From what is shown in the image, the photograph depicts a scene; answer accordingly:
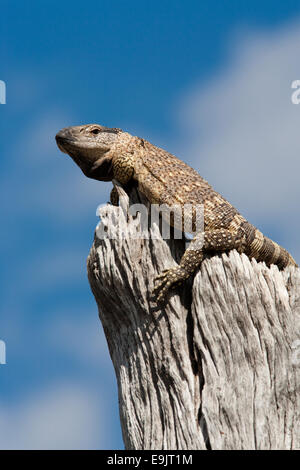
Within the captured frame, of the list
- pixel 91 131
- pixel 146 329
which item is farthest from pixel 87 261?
pixel 91 131

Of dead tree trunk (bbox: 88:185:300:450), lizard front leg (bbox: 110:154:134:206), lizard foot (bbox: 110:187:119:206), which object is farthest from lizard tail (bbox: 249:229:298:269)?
lizard foot (bbox: 110:187:119:206)

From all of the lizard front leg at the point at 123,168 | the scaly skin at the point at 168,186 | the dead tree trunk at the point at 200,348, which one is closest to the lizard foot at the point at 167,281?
the scaly skin at the point at 168,186

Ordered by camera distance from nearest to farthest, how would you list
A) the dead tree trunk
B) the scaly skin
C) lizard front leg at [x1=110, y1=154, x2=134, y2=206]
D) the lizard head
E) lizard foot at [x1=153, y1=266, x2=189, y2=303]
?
the dead tree trunk → lizard foot at [x1=153, y1=266, x2=189, y2=303] → the scaly skin → lizard front leg at [x1=110, y1=154, x2=134, y2=206] → the lizard head

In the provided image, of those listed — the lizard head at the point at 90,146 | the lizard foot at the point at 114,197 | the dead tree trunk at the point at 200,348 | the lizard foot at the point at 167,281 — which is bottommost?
the dead tree trunk at the point at 200,348

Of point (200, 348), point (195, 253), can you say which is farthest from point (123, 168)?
point (200, 348)

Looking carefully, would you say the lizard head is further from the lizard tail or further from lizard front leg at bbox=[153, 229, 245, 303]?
the lizard tail

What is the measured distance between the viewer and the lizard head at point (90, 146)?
1178cm

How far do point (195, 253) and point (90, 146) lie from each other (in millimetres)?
2537

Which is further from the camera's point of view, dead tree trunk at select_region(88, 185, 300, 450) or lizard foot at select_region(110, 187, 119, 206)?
lizard foot at select_region(110, 187, 119, 206)

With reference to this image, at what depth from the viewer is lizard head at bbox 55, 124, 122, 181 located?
38.7 ft

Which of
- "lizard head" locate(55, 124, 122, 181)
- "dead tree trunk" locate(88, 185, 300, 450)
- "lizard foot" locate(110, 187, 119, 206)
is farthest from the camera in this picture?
"lizard foot" locate(110, 187, 119, 206)

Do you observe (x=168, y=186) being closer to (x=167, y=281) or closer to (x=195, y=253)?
(x=195, y=253)

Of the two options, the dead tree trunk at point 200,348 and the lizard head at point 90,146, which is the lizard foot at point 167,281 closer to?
the dead tree trunk at point 200,348
